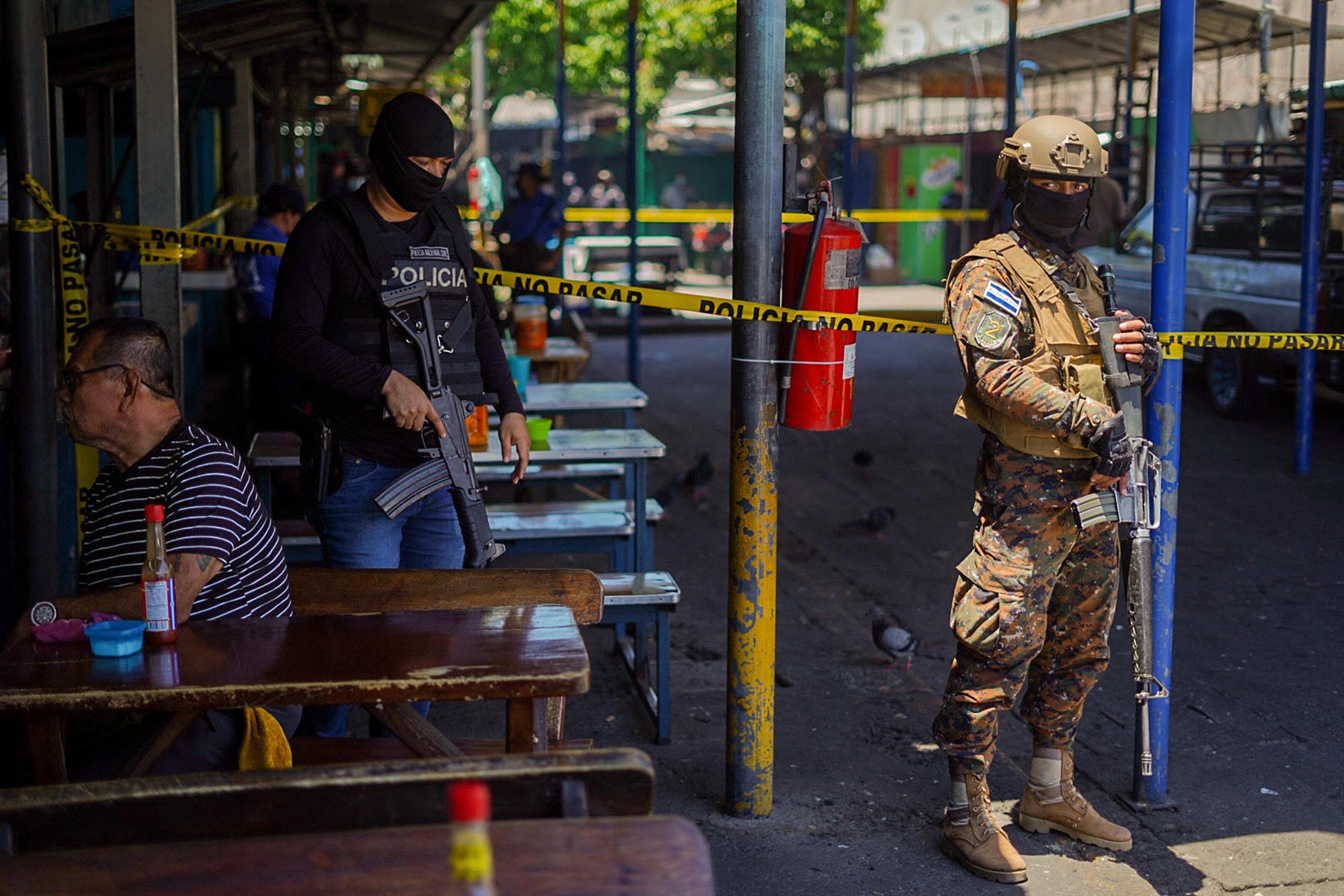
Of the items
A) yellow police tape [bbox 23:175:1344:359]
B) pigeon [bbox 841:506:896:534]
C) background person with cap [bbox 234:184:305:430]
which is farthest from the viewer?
background person with cap [bbox 234:184:305:430]

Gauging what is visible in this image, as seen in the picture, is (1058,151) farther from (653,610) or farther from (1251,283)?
(1251,283)

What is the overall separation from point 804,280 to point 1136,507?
3.61ft

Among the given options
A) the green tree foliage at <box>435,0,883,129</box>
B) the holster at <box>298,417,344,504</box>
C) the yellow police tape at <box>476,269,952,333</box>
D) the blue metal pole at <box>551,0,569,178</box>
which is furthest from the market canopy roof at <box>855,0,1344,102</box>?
the holster at <box>298,417,344,504</box>

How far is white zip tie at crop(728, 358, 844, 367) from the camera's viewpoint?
154 inches

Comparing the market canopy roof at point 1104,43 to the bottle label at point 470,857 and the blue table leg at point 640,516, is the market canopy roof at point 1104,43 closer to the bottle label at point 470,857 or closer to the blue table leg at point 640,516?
the blue table leg at point 640,516

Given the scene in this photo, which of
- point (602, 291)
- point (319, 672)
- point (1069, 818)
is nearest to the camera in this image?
point (319, 672)

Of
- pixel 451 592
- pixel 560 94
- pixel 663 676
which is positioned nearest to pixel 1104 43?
pixel 560 94

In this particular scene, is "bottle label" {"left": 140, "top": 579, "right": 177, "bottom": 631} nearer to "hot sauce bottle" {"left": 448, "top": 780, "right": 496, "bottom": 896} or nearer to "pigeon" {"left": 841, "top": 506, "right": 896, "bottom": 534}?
"hot sauce bottle" {"left": 448, "top": 780, "right": 496, "bottom": 896}

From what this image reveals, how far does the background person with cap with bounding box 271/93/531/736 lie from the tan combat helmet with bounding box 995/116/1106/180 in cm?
153

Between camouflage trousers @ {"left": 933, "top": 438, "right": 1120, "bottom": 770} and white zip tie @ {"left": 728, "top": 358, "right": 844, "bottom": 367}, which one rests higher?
white zip tie @ {"left": 728, "top": 358, "right": 844, "bottom": 367}

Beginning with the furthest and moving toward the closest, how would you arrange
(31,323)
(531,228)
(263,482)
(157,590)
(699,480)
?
(531,228)
(699,480)
(263,482)
(31,323)
(157,590)

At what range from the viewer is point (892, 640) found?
541 cm

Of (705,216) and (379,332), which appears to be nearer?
(379,332)

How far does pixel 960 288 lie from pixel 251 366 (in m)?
5.91
